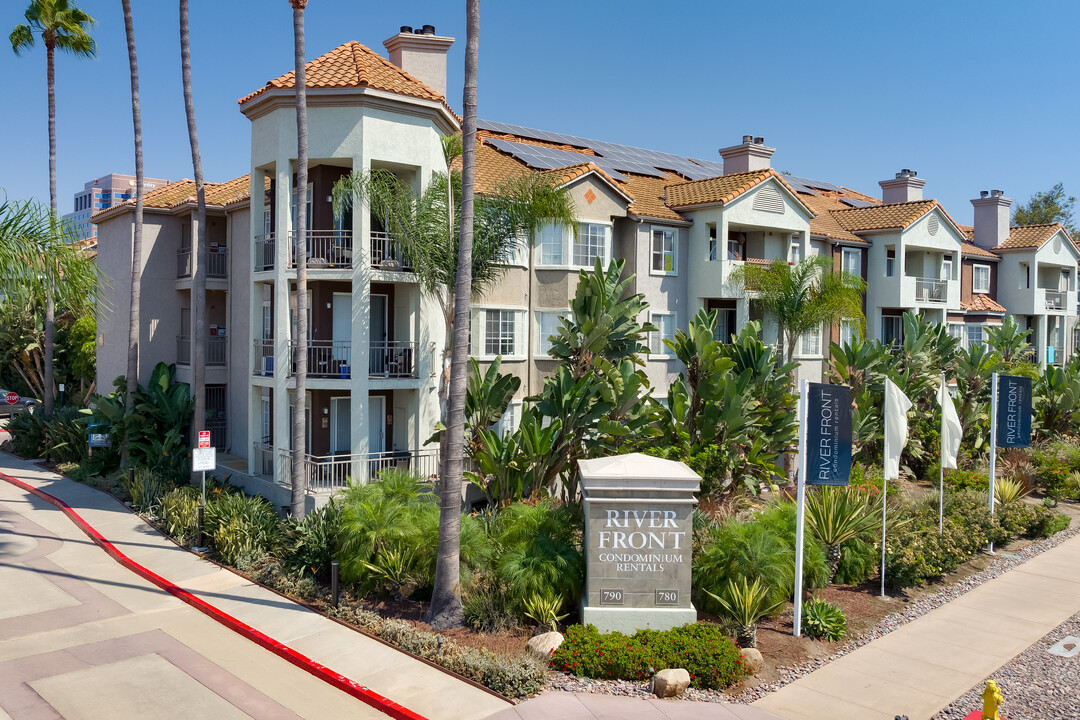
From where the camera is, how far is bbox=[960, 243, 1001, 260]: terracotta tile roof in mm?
41188

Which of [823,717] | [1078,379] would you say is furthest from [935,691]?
[1078,379]

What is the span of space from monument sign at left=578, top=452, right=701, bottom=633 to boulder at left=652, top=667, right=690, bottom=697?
179 centimetres

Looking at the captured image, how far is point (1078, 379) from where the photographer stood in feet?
104

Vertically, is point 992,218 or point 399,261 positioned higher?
point 992,218

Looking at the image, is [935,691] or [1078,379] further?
[1078,379]

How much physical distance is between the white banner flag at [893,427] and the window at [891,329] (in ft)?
68.4

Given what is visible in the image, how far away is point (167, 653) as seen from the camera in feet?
43.8

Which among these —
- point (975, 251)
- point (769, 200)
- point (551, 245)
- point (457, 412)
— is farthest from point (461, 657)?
point (975, 251)

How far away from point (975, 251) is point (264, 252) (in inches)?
1387

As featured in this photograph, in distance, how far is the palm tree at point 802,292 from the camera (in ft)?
88.8

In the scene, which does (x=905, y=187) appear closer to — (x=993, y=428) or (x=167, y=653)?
(x=993, y=428)

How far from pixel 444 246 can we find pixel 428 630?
8888 millimetres

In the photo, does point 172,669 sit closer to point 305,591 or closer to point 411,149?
point 305,591

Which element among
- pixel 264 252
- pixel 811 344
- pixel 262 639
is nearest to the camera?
pixel 262 639
